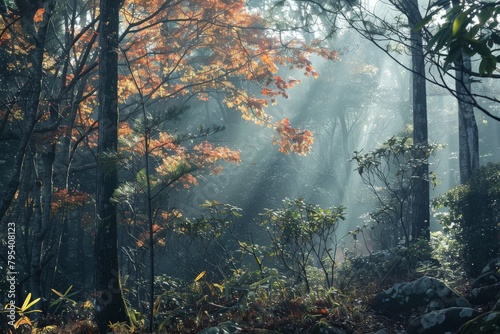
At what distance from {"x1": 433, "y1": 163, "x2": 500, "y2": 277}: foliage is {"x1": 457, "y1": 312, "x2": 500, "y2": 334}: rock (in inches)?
190

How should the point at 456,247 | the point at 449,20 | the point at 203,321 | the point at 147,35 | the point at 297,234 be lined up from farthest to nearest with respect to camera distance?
the point at 147,35 → the point at 456,247 → the point at 297,234 → the point at 203,321 → the point at 449,20

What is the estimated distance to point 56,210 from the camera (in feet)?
37.0

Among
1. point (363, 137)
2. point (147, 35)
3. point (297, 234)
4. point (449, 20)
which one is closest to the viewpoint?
point (449, 20)

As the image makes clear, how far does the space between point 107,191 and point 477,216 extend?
20.7 ft

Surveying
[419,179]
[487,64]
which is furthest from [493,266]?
[487,64]

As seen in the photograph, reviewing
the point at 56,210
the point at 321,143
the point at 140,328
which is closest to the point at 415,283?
the point at 140,328

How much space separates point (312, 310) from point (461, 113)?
7.83 meters

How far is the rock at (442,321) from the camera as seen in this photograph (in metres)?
5.34

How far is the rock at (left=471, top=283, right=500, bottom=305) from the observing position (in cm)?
649

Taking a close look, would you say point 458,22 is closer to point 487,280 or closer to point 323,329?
point 323,329

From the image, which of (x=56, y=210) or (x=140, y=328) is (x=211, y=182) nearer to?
(x=56, y=210)

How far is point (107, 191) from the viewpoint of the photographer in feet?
22.1

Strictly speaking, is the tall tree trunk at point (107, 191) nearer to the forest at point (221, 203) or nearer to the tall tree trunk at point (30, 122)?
the forest at point (221, 203)

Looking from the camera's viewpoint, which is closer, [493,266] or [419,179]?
[493,266]
